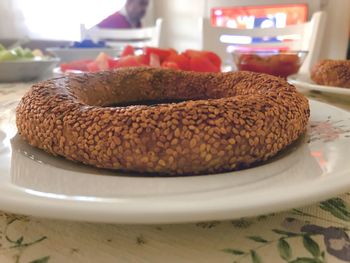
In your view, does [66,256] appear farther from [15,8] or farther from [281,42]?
[15,8]

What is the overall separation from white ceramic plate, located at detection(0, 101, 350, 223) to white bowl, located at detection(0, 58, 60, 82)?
2.72ft

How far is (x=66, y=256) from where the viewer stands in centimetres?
32

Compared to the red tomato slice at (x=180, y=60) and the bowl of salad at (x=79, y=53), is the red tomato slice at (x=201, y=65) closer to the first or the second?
the red tomato slice at (x=180, y=60)

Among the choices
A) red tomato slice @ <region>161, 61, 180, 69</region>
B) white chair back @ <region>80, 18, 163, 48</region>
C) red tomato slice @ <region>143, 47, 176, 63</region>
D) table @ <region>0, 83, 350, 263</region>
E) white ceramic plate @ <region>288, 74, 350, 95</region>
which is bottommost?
table @ <region>0, 83, 350, 263</region>

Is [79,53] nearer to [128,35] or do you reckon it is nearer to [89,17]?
[128,35]

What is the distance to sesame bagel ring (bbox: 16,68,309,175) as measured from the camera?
1.26ft

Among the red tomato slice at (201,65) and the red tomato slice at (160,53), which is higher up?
the red tomato slice at (160,53)

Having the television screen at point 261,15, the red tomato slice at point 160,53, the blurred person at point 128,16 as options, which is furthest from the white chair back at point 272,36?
the blurred person at point 128,16

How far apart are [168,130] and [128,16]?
340 cm

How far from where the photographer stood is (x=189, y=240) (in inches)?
13.5

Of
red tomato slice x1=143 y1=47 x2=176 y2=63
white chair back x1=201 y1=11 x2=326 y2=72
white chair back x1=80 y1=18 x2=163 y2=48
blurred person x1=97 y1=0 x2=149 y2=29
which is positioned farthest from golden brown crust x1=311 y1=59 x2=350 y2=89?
blurred person x1=97 y1=0 x2=149 y2=29

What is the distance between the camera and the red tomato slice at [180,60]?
104 cm

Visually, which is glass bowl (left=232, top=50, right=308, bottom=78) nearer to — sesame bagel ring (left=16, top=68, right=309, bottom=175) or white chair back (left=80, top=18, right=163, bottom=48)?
sesame bagel ring (left=16, top=68, right=309, bottom=175)

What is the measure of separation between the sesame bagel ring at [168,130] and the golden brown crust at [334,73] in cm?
47
